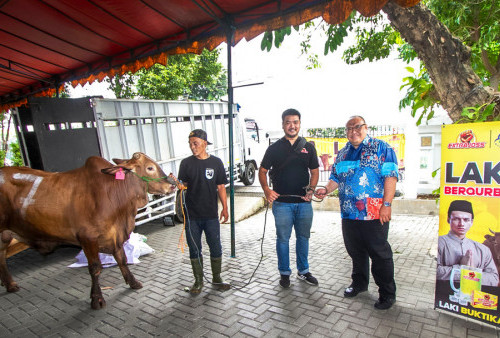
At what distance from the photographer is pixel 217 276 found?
11.6 ft

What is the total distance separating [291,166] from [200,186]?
41.8 inches

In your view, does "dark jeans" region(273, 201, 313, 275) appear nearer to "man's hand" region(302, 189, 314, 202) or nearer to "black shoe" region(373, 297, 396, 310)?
"man's hand" region(302, 189, 314, 202)

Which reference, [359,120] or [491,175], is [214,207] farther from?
[491,175]

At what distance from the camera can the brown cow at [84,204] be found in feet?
10.7

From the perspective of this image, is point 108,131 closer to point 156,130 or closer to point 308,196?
point 156,130

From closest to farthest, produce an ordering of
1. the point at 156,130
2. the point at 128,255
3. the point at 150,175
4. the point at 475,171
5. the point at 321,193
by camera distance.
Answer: the point at 475,171 → the point at 321,193 → the point at 150,175 → the point at 128,255 → the point at 156,130

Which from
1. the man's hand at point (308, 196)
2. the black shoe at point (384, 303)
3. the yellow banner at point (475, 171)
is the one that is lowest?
the black shoe at point (384, 303)

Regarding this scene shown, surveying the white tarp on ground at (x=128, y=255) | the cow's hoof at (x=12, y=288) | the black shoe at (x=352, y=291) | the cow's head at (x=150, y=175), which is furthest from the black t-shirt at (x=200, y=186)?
the cow's hoof at (x=12, y=288)

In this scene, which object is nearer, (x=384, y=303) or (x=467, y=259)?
(x=467, y=259)

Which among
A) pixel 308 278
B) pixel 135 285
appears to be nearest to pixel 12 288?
pixel 135 285

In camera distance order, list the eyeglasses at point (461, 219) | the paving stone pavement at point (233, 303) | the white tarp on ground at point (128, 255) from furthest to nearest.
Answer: the white tarp on ground at point (128, 255) → the paving stone pavement at point (233, 303) → the eyeglasses at point (461, 219)

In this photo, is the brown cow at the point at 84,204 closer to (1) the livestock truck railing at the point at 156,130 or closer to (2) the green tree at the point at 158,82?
(1) the livestock truck railing at the point at 156,130

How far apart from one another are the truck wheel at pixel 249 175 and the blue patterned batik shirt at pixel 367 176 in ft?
24.5

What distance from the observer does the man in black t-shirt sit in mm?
3279
